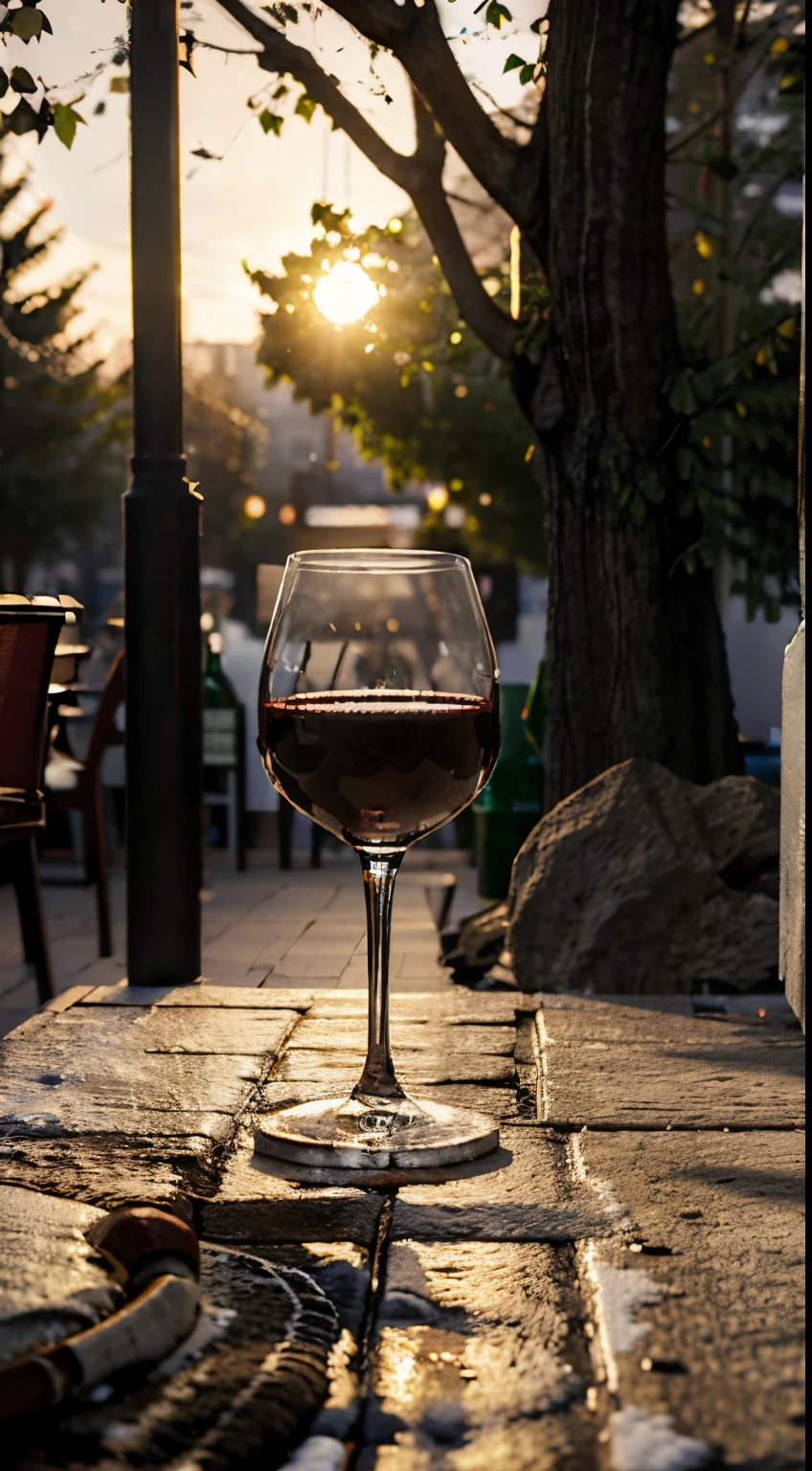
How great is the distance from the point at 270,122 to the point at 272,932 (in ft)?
9.07

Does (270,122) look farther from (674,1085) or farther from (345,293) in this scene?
(674,1085)

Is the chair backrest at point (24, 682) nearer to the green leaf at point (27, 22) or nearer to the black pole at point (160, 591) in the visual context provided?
the black pole at point (160, 591)

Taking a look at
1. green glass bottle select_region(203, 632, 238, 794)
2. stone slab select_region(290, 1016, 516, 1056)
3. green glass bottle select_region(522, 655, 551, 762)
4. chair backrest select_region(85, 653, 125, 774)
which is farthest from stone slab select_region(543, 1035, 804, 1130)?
green glass bottle select_region(203, 632, 238, 794)

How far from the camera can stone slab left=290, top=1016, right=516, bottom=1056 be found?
270 cm

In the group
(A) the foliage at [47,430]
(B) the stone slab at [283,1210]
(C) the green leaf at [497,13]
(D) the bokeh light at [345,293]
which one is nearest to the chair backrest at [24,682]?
(C) the green leaf at [497,13]

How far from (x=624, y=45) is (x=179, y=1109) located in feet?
11.6

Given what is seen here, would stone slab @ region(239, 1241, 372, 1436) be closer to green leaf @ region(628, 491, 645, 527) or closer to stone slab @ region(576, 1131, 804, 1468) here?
stone slab @ region(576, 1131, 804, 1468)

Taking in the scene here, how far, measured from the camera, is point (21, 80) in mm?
3584

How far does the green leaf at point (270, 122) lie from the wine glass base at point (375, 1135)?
3.93 m

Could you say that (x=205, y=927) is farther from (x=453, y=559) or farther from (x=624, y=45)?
(x=453, y=559)

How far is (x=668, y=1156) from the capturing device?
1984 mm

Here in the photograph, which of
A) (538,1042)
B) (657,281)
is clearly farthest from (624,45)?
(538,1042)

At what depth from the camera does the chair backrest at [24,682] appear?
13.5 feet

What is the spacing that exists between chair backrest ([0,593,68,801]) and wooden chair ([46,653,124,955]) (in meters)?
1.79
